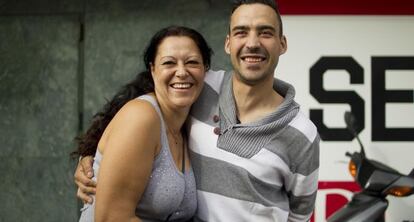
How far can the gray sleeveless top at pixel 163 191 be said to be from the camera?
326 cm

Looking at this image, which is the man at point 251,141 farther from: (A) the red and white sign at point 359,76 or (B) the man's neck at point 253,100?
(A) the red and white sign at point 359,76

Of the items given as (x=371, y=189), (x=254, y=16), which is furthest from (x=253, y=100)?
(x=371, y=189)

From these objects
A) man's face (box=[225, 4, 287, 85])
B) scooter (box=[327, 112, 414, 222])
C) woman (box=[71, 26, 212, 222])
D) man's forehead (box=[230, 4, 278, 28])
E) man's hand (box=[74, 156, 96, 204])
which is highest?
man's forehead (box=[230, 4, 278, 28])

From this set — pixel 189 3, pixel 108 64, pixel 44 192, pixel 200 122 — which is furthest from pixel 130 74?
pixel 200 122

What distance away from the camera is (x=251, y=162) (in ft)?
11.3

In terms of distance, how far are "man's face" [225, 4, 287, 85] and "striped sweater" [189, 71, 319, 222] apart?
16 centimetres

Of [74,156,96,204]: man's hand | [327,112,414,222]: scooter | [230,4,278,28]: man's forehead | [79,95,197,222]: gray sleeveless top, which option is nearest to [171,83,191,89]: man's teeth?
[79,95,197,222]: gray sleeveless top

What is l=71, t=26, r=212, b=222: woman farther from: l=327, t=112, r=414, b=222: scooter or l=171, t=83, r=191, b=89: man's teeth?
l=327, t=112, r=414, b=222: scooter

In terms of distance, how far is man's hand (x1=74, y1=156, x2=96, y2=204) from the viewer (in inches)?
137

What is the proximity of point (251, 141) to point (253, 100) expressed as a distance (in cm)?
22

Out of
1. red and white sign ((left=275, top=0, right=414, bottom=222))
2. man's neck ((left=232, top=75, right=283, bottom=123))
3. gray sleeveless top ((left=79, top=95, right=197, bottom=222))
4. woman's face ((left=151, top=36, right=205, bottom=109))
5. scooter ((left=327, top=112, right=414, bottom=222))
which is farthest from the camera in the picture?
red and white sign ((left=275, top=0, right=414, bottom=222))

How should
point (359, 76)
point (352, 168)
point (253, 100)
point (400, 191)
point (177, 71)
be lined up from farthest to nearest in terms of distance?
point (359, 76), point (352, 168), point (400, 191), point (253, 100), point (177, 71)

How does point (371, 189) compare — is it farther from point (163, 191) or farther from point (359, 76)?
point (163, 191)

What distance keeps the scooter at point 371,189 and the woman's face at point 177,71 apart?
1.74 m
